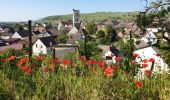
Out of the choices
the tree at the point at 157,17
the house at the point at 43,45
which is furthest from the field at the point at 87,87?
the house at the point at 43,45

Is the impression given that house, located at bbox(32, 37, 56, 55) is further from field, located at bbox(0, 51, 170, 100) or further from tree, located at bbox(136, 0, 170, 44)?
field, located at bbox(0, 51, 170, 100)

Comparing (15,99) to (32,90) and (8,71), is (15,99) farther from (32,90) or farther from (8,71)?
(8,71)

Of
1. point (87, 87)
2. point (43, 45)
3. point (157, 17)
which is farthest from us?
point (43, 45)

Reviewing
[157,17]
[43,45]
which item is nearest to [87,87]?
[157,17]

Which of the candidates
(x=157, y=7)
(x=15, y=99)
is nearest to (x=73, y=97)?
(x=15, y=99)

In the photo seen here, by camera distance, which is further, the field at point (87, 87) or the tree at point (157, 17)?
the tree at point (157, 17)

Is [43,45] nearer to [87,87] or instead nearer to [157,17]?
[157,17]

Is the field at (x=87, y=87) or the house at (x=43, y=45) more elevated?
the field at (x=87, y=87)

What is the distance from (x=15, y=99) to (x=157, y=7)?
5.94 m

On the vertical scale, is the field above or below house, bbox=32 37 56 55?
above

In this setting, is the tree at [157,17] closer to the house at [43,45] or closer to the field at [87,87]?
the field at [87,87]

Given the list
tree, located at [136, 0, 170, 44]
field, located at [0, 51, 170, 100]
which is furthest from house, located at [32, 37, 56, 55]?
field, located at [0, 51, 170, 100]

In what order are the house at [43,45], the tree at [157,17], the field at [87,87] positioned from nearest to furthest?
the field at [87,87] < the tree at [157,17] < the house at [43,45]

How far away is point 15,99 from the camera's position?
3.56 m
